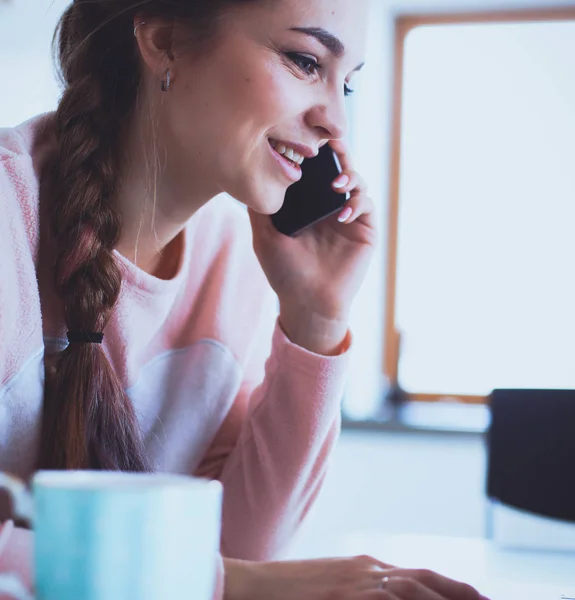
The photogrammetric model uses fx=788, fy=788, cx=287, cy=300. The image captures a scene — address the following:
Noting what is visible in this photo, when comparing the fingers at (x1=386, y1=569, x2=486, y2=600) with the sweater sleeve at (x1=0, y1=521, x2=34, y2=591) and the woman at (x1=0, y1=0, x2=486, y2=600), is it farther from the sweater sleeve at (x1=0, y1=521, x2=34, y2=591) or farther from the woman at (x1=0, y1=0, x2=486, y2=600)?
the woman at (x1=0, y1=0, x2=486, y2=600)

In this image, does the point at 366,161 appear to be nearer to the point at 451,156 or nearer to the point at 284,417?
the point at 451,156

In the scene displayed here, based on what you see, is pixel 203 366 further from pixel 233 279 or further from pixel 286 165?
pixel 286 165

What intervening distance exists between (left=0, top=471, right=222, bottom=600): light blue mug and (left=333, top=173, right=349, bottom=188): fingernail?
0.89m

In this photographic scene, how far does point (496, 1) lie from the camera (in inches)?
108

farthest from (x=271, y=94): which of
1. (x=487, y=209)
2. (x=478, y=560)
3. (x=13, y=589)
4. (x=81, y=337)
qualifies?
(x=487, y=209)

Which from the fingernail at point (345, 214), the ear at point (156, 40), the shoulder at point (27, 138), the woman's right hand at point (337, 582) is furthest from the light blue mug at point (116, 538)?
the fingernail at point (345, 214)

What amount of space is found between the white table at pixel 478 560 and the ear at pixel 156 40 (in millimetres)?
656

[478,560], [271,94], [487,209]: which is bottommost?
[478,560]

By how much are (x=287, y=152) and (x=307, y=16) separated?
0.18m

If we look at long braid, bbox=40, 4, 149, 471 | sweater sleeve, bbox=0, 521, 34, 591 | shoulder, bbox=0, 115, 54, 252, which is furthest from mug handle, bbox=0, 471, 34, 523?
shoulder, bbox=0, 115, 54, 252

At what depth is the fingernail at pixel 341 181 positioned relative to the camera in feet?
3.98

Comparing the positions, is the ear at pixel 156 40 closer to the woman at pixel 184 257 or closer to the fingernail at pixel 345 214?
the woman at pixel 184 257

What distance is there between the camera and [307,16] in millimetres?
970

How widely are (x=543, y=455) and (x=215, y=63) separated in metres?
0.88
